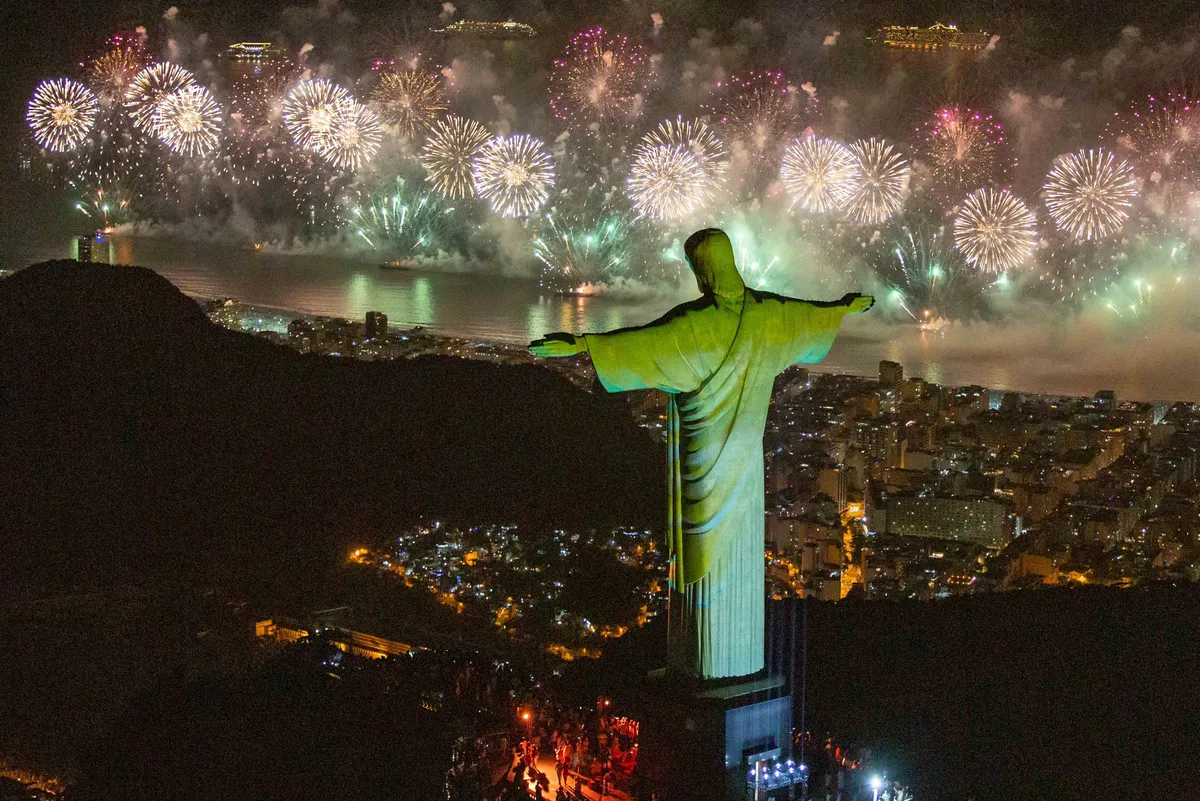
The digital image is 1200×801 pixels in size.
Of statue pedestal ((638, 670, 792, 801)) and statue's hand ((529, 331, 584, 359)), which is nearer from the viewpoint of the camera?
statue's hand ((529, 331, 584, 359))

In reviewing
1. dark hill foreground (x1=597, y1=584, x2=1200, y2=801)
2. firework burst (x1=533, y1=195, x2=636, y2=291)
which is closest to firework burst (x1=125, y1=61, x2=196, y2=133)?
firework burst (x1=533, y1=195, x2=636, y2=291)

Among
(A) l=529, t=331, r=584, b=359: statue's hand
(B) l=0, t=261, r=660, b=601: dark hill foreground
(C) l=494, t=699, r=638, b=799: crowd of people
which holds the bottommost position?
(C) l=494, t=699, r=638, b=799: crowd of people

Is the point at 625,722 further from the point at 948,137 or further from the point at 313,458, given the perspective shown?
the point at 948,137

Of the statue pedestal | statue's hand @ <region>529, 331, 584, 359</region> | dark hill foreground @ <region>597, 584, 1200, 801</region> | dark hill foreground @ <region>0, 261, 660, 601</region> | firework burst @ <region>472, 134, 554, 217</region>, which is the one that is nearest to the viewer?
statue's hand @ <region>529, 331, 584, 359</region>

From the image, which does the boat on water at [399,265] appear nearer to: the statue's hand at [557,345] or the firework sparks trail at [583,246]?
the firework sparks trail at [583,246]

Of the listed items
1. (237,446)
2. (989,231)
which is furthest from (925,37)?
(237,446)

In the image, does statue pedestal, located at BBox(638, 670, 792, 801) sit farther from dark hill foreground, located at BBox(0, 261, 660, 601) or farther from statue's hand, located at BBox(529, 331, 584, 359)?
dark hill foreground, located at BBox(0, 261, 660, 601)

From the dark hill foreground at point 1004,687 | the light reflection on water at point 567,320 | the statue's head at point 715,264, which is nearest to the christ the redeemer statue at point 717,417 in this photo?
the statue's head at point 715,264
